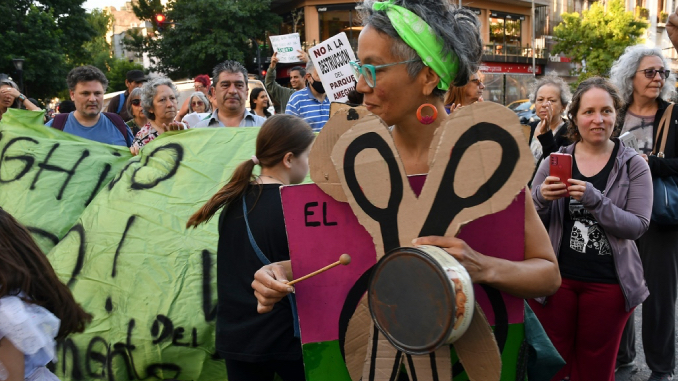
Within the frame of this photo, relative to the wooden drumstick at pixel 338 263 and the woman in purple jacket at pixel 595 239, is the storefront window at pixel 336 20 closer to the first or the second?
the woman in purple jacket at pixel 595 239

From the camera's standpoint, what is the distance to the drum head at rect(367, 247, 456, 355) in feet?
3.90

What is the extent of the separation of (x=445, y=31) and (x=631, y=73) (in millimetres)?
3027

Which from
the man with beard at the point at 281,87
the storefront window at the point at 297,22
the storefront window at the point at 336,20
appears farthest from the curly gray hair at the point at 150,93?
the storefront window at the point at 297,22

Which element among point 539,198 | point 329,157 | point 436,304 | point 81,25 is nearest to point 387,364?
point 436,304

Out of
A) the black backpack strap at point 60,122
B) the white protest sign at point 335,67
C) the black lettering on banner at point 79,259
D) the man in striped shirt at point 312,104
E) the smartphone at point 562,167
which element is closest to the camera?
the smartphone at point 562,167

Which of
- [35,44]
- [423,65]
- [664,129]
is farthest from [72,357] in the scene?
[35,44]

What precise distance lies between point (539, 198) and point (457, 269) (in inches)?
82.6

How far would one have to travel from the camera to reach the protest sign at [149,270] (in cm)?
311

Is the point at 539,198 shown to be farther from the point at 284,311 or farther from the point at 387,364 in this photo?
the point at 387,364

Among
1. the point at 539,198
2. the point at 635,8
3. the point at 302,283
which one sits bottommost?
the point at 539,198

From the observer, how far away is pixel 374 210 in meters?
1.38

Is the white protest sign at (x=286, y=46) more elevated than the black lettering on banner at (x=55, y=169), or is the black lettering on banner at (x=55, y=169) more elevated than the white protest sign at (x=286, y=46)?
the white protest sign at (x=286, y=46)

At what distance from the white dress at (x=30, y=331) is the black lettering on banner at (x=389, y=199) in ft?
3.53

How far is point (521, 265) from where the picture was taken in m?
1.41
